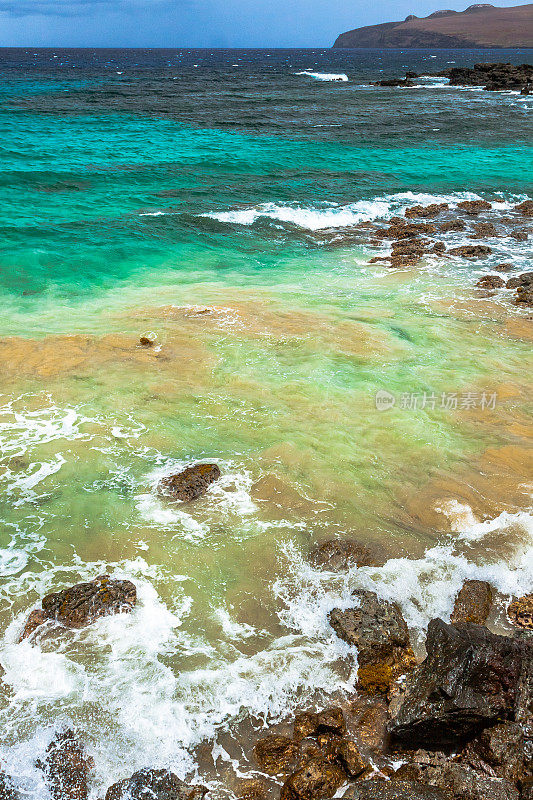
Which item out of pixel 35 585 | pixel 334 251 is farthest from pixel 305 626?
pixel 334 251

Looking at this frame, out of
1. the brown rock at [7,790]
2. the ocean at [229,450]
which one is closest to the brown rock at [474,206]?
the ocean at [229,450]

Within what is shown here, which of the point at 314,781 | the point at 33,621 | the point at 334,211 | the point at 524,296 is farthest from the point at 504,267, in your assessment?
the point at 33,621

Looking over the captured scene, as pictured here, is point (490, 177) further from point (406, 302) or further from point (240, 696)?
point (240, 696)

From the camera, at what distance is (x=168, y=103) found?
5619 cm

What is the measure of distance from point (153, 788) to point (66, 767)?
2.91 feet

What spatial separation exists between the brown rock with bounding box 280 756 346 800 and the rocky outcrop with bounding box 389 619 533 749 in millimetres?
697

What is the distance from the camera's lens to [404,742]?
217 inches

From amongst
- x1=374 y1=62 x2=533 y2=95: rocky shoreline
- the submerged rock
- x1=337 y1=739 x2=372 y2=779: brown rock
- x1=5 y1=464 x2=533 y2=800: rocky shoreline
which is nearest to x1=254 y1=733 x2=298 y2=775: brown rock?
x1=5 y1=464 x2=533 y2=800: rocky shoreline

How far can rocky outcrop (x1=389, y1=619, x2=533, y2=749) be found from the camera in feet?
17.6

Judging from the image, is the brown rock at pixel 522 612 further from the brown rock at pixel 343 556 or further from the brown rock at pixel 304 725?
the brown rock at pixel 304 725

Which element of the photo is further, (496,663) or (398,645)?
(398,645)

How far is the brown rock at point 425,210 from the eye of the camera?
23656mm

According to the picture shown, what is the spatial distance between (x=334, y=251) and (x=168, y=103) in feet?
146

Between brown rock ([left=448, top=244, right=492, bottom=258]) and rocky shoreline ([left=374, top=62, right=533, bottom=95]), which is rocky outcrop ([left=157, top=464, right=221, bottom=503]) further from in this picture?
rocky shoreline ([left=374, top=62, right=533, bottom=95])
